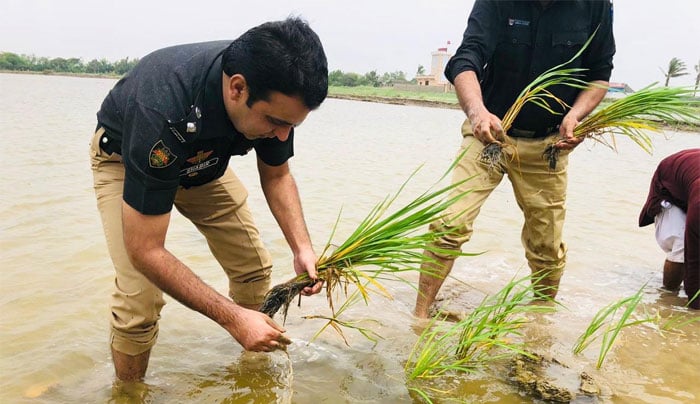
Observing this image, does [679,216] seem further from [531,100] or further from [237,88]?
[237,88]

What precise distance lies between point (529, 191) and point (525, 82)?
0.61 m

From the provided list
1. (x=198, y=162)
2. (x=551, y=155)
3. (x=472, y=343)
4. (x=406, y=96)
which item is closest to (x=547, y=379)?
(x=472, y=343)

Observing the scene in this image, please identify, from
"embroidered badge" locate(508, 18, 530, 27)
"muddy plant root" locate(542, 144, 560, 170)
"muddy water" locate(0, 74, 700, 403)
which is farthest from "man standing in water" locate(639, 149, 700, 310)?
"embroidered badge" locate(508, 18, 530, 27)

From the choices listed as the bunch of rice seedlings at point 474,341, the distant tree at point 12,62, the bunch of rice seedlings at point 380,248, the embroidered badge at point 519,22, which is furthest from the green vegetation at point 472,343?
the distant tree at point 12,62

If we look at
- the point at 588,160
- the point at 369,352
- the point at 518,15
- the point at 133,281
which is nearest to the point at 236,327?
the point at 133,281

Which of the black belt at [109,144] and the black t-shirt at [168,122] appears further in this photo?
the black belt at [109,144]

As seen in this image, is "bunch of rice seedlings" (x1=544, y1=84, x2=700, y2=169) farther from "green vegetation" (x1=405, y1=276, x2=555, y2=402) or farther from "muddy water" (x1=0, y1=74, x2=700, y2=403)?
"green vegetation" (x1=405, y1=276, x2=555, y2=402)

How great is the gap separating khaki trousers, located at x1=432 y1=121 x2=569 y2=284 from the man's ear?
4.56 feet

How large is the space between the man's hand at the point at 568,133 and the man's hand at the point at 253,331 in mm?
1911

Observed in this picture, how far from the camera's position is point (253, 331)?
177 centimetres

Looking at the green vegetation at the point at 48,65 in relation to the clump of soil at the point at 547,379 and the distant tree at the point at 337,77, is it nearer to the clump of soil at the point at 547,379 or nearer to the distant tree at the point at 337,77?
the distant tree at the point at 337,77

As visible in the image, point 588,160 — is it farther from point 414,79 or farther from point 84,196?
point 414,79

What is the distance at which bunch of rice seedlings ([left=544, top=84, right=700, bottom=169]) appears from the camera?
2.77 m

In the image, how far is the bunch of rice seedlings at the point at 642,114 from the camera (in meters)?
2.77
